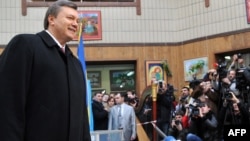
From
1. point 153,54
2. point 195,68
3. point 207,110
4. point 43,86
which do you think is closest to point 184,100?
point 207,110

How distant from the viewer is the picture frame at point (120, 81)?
1299 centimetres

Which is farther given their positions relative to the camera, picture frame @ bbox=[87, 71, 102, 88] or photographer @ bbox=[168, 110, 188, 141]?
picture frame @ bbox=[87, 71, 102, 88]

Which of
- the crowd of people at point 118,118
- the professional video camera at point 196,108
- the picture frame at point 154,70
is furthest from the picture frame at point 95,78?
the professional video camera at point 196,108

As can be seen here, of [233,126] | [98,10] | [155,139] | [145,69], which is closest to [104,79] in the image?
[145,69]

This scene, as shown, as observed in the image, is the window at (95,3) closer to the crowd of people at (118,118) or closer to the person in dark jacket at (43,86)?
the crowd of people at (118,118)

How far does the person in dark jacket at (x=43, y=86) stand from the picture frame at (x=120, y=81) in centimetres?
1075

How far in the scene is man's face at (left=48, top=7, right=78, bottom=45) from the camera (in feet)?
7.23

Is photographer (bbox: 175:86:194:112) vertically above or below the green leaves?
below

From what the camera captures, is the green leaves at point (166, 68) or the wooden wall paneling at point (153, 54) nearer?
the wooden wall paneling at point (153, 54)

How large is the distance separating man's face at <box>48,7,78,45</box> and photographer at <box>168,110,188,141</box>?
460 cm

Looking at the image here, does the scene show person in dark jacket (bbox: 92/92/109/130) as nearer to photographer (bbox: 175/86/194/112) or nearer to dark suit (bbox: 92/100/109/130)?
dark suit (bbox: 92/100/109/130)

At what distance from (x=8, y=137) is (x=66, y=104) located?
13.4 inches

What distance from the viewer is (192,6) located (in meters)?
12.8

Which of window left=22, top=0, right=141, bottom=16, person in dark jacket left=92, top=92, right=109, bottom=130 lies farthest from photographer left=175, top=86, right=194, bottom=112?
window left=22, top=0, right=141, bottom=16
